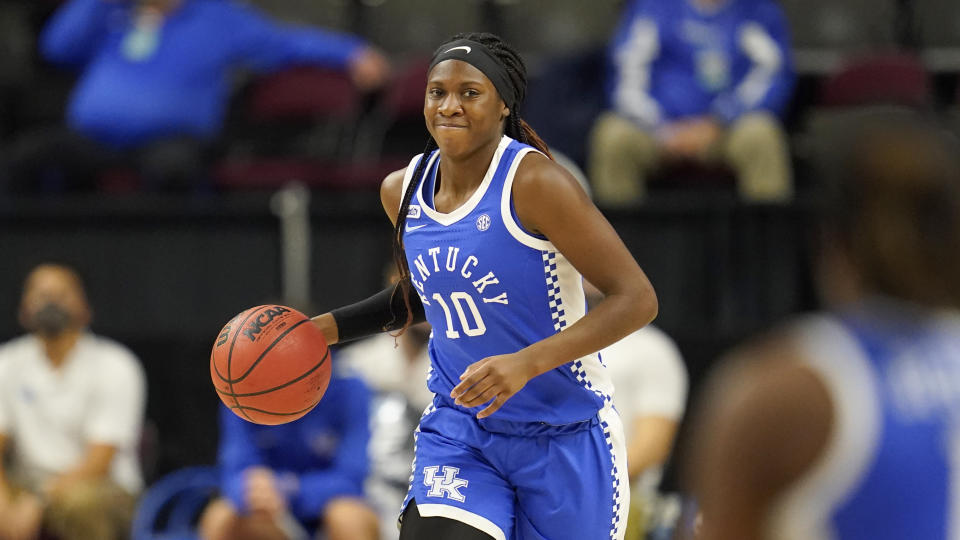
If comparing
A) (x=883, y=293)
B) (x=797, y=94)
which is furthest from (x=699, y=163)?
(x=883, y=293)

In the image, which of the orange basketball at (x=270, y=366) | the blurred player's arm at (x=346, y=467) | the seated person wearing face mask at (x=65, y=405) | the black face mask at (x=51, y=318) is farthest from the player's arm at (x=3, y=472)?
the orange basketball at (x=270, y=366)

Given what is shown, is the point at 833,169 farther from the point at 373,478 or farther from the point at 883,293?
the point at 373,478

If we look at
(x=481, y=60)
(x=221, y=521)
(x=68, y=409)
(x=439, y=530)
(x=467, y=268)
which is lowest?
(x=221, y=521)

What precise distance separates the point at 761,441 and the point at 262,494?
4468mm

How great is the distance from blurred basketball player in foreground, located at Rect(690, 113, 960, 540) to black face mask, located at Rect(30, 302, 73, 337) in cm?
557

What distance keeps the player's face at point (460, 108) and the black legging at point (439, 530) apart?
36.5 inches

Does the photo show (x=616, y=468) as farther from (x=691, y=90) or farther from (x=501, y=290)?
(x=691, y=90)

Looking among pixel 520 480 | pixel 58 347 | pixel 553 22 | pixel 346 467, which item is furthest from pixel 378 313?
pixel 553 22

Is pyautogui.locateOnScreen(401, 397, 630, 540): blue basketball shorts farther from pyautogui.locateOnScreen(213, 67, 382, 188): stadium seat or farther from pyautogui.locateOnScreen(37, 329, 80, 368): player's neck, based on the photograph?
pyautogui.locateOnScreen(213, 67, 382, 188): stadium seat

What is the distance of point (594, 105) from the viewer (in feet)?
26.2

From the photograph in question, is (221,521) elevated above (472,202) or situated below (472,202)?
below

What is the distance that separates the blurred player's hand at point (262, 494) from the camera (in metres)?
5.84

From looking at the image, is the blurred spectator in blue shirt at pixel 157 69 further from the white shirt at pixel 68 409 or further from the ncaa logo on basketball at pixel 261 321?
the ncaa logo on basketball at pixel 261 321

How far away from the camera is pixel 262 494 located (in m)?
5.84
